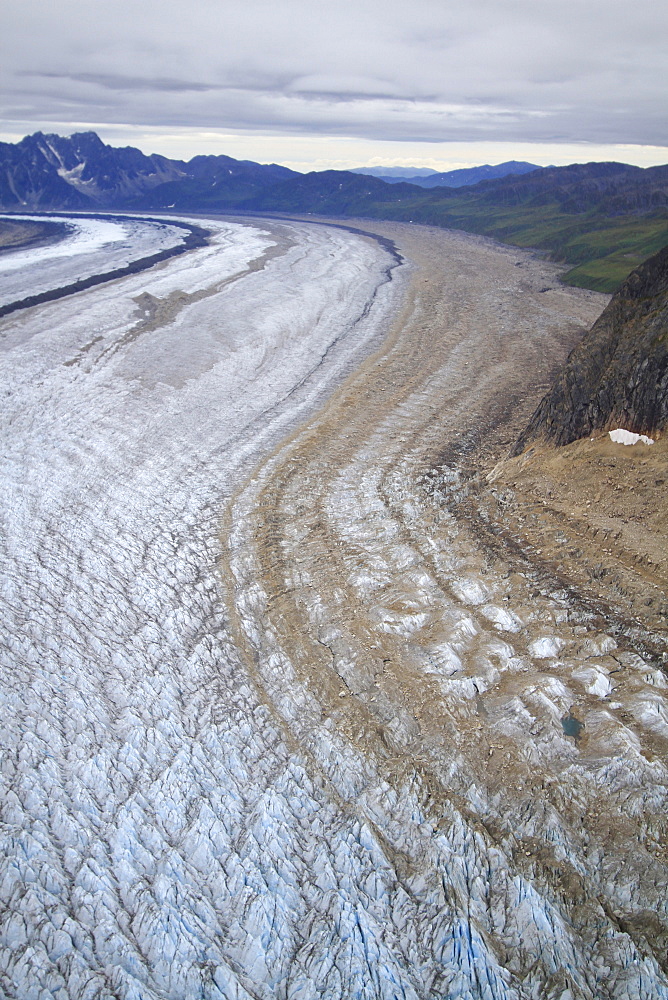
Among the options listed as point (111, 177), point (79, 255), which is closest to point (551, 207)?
point (79, 255)

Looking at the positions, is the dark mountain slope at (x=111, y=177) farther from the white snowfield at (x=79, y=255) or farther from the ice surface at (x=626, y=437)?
the ice surface at (x=626, y=437)

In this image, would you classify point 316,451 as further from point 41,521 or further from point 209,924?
point 209,924

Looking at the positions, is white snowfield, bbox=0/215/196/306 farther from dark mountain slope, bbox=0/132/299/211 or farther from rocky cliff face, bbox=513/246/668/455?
dark mountain slope, bbox=0/132/299/211

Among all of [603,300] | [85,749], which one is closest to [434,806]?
[85,749]

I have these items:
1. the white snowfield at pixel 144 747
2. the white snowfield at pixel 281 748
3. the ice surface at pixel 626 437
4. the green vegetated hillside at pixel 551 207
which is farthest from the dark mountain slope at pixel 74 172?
the ice surface at pixel 626 437

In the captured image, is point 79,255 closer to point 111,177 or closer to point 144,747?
point 144,747

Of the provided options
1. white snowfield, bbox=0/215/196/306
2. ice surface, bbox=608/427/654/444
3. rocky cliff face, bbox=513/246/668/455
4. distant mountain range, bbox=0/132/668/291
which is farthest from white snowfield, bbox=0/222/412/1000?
distant mountain range, bbox=0/132/668/291

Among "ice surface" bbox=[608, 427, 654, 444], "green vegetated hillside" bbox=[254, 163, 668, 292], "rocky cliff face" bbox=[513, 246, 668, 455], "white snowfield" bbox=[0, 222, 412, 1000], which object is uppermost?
"green vegetated hillside" bbox=[254, 163, 668, 292]
